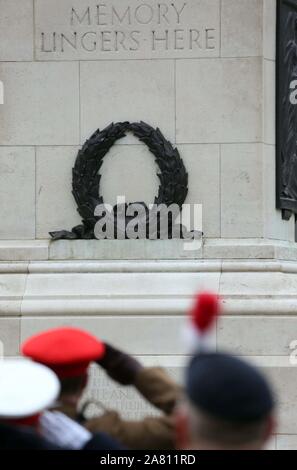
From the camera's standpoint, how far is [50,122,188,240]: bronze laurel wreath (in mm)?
13742

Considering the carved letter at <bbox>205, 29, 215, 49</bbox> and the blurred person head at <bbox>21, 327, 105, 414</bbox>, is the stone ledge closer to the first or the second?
the carved letter at <bbox>205, 29, 215, 49</bbox>

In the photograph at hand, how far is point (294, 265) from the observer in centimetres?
1384

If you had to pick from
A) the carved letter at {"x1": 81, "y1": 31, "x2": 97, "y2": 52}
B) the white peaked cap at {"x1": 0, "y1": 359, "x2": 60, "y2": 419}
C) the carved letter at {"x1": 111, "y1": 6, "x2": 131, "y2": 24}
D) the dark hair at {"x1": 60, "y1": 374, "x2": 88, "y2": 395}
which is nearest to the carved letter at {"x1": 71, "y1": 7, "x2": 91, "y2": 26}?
the carved letter at {"x1": 81, "y1": 31, "x2": 97, "y2": 52}

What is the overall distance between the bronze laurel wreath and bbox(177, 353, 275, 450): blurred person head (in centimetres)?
943

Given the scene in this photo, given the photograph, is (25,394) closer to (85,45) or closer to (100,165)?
(100,165)

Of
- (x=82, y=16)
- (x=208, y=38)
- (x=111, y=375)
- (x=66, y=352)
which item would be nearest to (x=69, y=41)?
(x=82, y=16)

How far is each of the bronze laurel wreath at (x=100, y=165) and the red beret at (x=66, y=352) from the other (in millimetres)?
7746

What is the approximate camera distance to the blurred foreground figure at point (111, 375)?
586 cm

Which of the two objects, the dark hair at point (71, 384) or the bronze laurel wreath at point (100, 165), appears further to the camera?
the bronze laurel wreath at point (100, 165)

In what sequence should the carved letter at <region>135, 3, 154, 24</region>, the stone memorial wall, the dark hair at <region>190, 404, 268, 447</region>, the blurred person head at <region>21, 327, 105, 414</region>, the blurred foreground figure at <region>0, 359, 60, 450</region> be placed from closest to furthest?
the dark hair at <region>190, 404, 268, 447</region>
the blurred foreground figure at <region>0, 359, 60, 450</region>
the blurred person head at <region>21, 327, 105, 414</region>
the stone memorial wall
the carved letter at <region>135, 3, 154, 24</region>

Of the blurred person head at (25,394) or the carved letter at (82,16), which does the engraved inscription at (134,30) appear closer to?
the carved letter at (82,16)

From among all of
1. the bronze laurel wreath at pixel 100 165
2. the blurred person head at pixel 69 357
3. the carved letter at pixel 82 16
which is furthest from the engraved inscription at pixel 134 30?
the blurred person head at pixel 69 357
